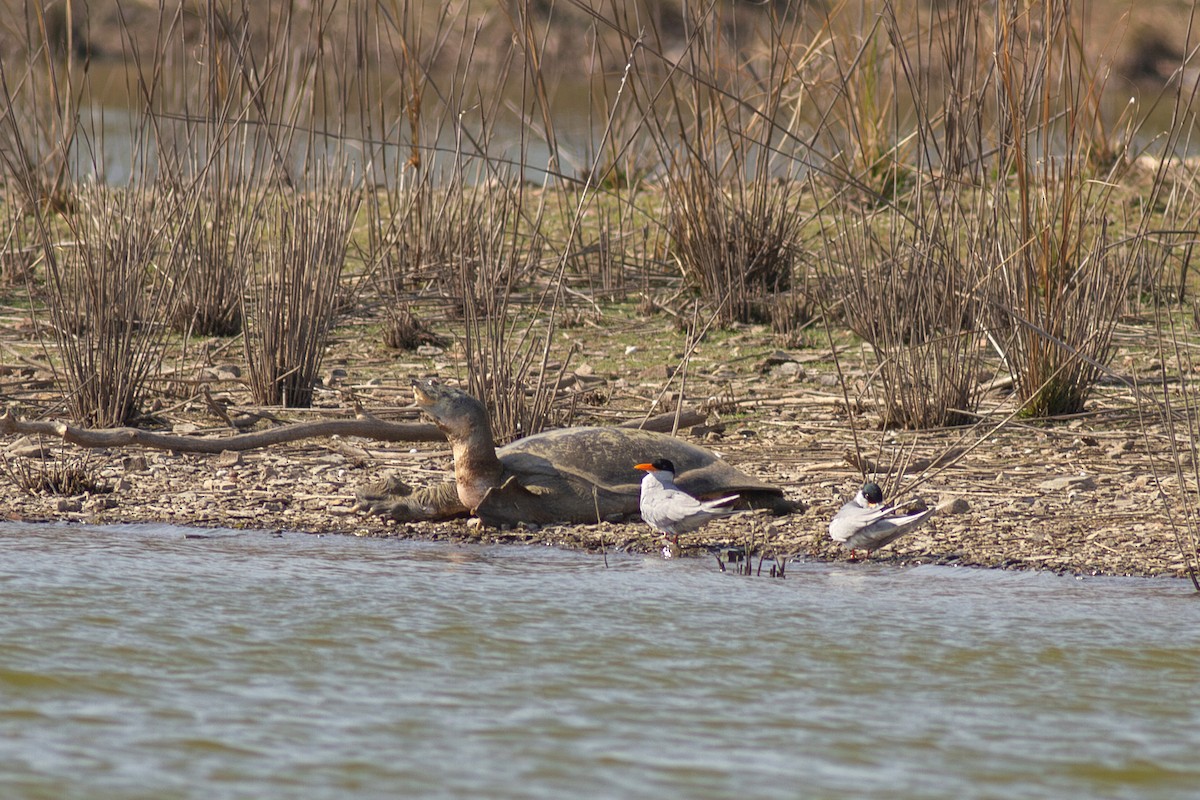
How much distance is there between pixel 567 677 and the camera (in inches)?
130

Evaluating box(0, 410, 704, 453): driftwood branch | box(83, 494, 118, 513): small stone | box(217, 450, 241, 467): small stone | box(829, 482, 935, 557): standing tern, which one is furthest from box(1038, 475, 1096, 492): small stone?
box(83, 494, 118, 513): small stone

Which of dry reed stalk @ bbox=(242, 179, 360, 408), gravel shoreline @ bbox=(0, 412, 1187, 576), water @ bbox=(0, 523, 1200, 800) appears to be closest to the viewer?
water @ bbox=(0, 523, 1200, 800)

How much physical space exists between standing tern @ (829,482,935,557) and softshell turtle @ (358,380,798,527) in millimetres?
495

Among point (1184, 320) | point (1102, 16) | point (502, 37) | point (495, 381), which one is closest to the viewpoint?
point (495, 381)

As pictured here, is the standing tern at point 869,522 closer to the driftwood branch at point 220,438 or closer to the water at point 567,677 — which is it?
the water at point 567,677

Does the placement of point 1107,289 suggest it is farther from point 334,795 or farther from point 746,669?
point 334,795

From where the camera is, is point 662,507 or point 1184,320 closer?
point 662,507

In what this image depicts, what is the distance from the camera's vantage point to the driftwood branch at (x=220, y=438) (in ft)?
17.1

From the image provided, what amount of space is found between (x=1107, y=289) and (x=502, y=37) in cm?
2581

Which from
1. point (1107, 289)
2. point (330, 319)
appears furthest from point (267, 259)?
point (1107, 289)

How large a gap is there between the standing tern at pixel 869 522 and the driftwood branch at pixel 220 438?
1.68 metres

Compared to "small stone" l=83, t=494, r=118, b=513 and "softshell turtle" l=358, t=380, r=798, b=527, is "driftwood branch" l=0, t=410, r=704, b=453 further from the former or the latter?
"softshell turtle" l=358, t=380, r=798, b=527

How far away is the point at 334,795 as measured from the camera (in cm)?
261

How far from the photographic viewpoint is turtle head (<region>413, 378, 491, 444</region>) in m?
4.95
